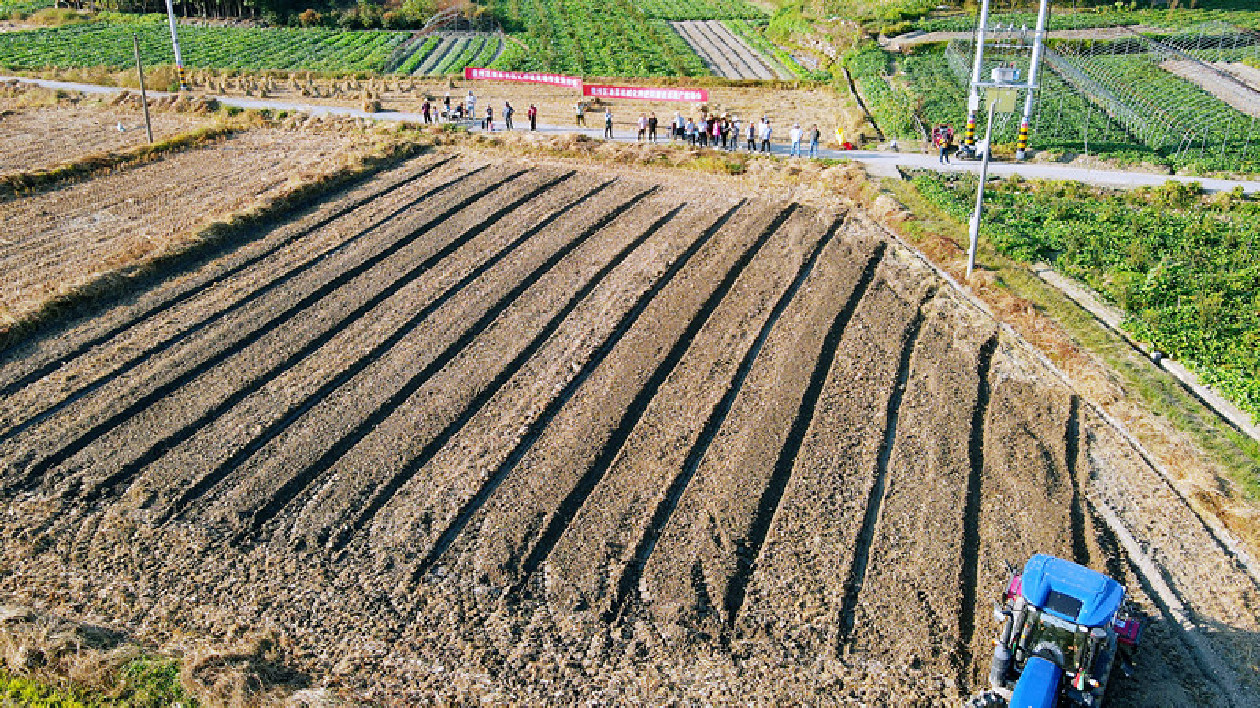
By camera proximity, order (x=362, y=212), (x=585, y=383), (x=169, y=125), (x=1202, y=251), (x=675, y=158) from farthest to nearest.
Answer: (x=169, y=125), (x=675, y=158), (x=362, y=212), (x=1202, y=251), (x=585, y=383)

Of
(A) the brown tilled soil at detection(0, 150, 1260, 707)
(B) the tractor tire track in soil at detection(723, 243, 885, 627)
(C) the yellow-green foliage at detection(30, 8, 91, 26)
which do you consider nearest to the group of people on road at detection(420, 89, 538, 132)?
(A) the brown tilled soil at detection(0, 150, 1260, 707)

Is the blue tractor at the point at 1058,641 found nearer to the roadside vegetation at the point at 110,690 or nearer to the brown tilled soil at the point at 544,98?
the roadside vegetation at the point at 110,690

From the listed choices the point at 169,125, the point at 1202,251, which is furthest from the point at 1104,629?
the point at 169,125

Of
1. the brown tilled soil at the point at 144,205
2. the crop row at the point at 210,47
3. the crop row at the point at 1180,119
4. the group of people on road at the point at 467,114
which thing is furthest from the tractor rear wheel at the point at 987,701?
the crop row at the point at 210,47

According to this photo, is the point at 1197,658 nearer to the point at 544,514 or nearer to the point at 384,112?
the point at 544,514

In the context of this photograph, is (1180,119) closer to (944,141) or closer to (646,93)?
(944,141)
